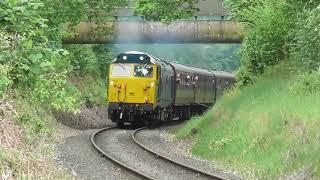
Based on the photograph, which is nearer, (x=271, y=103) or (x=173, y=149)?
(x=271, y=103)

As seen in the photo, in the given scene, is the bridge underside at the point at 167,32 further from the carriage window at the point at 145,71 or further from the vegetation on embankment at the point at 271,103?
the vegetation on embankment at the point at 271,103

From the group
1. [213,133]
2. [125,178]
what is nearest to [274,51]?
[213,133]

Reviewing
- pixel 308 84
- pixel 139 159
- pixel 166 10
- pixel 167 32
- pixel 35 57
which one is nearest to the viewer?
pixel 35 57

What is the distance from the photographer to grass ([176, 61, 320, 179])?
13.4 metres

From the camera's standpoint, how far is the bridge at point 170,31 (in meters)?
34.9

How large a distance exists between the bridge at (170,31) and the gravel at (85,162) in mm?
15085

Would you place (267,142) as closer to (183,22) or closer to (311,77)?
(311,77)

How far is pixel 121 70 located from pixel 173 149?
9502mm

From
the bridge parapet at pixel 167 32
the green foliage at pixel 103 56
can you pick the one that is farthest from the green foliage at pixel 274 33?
the green foliage at pixel 103 56

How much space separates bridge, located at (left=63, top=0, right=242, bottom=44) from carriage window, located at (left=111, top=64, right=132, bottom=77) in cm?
592

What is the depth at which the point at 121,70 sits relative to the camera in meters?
28.9

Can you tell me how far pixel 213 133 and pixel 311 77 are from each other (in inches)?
145

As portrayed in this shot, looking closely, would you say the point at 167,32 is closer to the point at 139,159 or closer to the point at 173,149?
the point at 173,149

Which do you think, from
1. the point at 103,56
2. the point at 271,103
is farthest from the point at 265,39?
the point at 103,56
